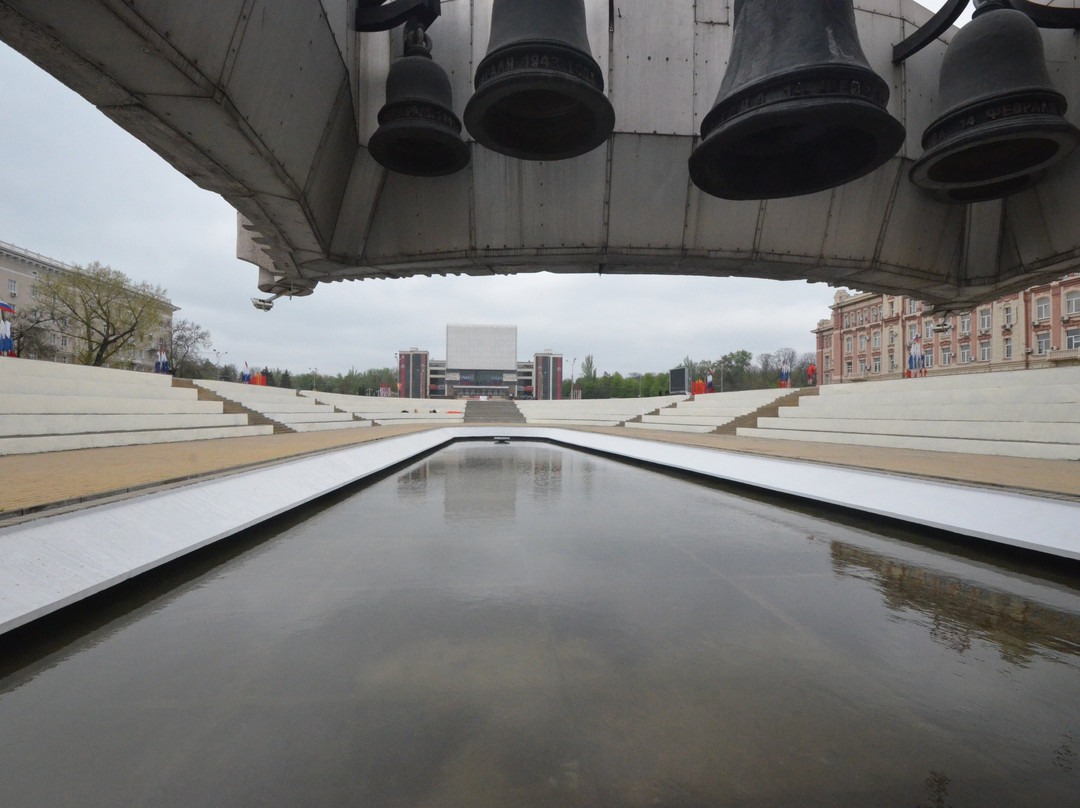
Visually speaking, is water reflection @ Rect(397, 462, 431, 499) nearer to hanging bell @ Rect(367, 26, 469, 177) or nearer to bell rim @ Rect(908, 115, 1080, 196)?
hanging bell @ Rect(367, 26, 469, 177)

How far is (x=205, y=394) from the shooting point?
59.8 ft

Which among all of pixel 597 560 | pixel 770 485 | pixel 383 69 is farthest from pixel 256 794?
pixel 383 69

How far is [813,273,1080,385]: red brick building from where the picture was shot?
33.9 meters

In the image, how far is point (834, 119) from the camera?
3705mm

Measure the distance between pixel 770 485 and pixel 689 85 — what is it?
18.7ft

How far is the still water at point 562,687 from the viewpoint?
1.35 metres

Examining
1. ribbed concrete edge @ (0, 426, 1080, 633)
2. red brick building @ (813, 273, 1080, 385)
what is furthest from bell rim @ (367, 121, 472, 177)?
red brick building @ (813, 273, 1080, 385)

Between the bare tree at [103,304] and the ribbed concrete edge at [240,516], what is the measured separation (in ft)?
112

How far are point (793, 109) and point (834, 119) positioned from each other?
0.34 metres

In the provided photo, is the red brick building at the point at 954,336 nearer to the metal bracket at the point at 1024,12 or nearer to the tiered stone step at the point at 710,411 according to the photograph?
the tiered stone step at the point at 710,411

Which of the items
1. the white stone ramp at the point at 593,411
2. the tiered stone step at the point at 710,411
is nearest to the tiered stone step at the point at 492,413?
the white stone ramp at the point at 593,411

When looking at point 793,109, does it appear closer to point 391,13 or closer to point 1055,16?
point 391,13

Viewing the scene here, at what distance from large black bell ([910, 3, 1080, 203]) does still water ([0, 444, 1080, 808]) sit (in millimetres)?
4294

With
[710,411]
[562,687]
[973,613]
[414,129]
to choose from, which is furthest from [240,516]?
[710,411]
